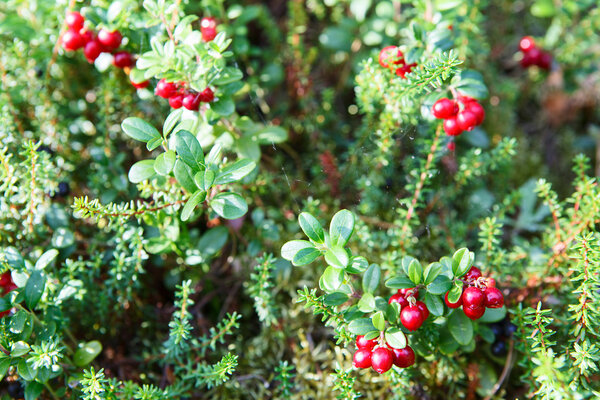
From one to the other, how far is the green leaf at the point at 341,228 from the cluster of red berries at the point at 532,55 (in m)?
2.08

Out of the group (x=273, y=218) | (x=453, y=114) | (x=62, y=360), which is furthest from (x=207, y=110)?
(x=62, y=360)

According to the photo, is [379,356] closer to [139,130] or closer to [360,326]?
[360,326]

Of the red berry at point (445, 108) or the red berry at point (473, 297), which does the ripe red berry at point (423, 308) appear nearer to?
the red berry at point (473, 297)

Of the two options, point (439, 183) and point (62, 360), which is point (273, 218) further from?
point (62, 360)

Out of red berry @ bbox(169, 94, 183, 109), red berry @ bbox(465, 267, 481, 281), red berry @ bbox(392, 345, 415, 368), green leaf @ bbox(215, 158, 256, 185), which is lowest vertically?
red berry @ bbox(392, 345, 415, 368)

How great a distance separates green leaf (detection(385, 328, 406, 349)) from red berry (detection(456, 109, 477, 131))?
869 millimetres

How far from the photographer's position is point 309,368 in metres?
2.23

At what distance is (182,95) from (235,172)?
415mm

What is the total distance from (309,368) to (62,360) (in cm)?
105

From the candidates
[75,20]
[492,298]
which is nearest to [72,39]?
[75,20]

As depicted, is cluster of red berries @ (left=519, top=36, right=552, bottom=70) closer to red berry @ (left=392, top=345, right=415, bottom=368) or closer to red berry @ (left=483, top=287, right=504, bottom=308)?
red berry @ (left=483, top=287, right=504, bottom=308)

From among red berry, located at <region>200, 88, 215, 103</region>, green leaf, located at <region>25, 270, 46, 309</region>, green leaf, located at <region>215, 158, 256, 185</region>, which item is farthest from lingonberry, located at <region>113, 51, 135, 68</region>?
green leaf, located at <region>25, 270, 46, 309</region>

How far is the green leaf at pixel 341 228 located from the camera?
170 centimetres

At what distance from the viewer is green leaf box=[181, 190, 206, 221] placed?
1.68 meters
